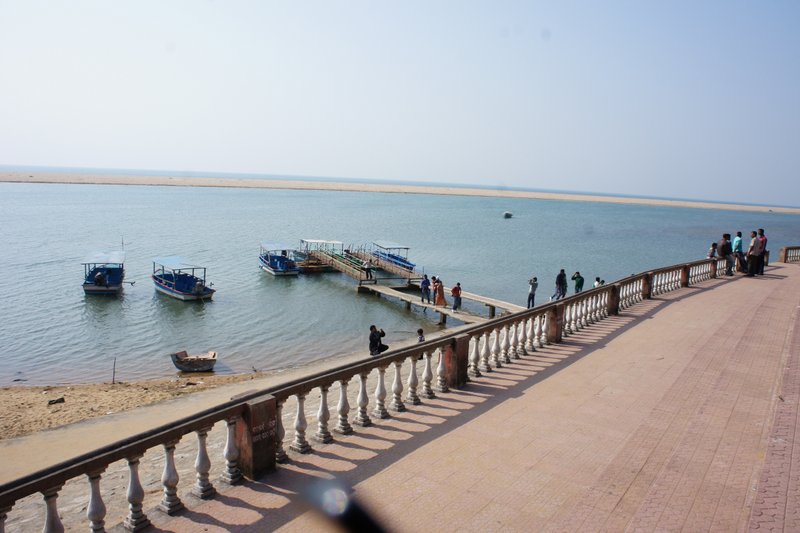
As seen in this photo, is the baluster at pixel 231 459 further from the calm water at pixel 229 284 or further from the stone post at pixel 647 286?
the calm water at pixel 229 284

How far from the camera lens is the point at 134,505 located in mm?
5230

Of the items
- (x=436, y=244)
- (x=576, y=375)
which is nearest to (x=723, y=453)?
(x=576, y=375)

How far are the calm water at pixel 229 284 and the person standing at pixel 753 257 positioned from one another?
15.7 metres

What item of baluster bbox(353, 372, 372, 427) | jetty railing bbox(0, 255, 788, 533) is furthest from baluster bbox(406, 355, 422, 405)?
baluster bbox(353, 372, 372, 427)

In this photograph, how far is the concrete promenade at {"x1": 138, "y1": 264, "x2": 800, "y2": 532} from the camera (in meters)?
5.57

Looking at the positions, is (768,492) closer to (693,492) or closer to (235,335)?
(693,492)

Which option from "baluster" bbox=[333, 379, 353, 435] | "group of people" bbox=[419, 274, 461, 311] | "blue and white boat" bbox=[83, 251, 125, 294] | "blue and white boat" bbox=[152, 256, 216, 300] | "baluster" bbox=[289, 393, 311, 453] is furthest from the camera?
"blue and white boat" bbox=[83, 251, 125, 294]

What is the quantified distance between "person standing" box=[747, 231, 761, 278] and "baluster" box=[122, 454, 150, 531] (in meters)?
26.1

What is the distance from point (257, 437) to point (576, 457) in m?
3.80

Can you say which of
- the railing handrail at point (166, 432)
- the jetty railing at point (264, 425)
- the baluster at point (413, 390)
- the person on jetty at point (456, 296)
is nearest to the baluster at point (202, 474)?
the jetty railing at point (264, 425)

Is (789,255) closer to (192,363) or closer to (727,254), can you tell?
(727,254)

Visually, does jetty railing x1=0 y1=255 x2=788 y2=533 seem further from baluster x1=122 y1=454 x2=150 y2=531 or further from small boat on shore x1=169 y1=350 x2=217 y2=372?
small boat on shore x1=169 y1=350 x2=217 y2=372

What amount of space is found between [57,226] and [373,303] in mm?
60713

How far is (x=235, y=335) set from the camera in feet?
96.6
